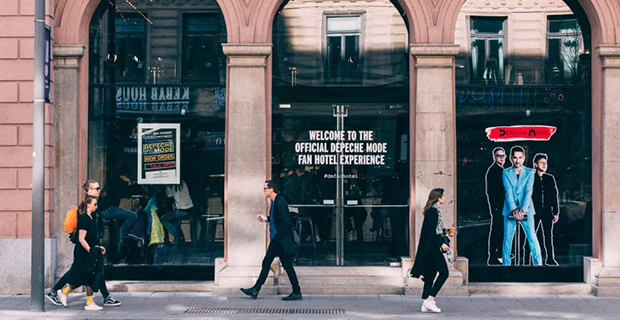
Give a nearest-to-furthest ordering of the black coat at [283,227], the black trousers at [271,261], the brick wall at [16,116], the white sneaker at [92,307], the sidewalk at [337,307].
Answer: the sidewalk at [337,307] → the white sneaker at [92,307] → the black coat at [283,227] → the black trousers at [271,261] → the brick wall at [16,116]

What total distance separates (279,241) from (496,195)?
12.9 ft

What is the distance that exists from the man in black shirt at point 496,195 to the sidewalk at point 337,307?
1.05 meters

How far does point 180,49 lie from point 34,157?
3506 millimetres

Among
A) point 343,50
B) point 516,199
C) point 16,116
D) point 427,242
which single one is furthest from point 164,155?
point 516,199

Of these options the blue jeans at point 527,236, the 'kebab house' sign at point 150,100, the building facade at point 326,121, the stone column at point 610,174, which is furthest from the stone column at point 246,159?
the stone column at point 610,174

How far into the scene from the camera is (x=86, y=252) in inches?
460

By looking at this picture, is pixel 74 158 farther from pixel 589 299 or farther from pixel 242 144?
pixel 589 299

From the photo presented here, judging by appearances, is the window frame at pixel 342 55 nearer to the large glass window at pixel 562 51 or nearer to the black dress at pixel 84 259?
the large glass window at pixel 562 51

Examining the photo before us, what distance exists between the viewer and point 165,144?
548 inches

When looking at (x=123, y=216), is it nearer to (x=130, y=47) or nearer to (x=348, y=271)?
(x=130, y=47)

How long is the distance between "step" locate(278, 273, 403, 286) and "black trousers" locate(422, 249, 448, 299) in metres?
1.95

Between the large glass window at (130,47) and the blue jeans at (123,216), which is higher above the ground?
the large glass window at (130,47)

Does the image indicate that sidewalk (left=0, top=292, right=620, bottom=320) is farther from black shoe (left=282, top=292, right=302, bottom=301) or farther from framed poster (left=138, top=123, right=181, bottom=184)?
framed poster (left=138, top=123, right=181, bottom=184)

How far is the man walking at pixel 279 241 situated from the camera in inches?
484
